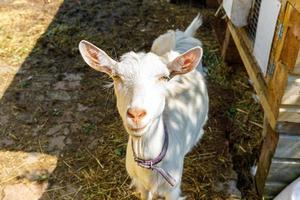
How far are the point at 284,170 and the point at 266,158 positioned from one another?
0.51ft

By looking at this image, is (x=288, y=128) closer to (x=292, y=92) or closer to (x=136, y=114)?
(x=292, y=92)

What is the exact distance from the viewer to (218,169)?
3.45m

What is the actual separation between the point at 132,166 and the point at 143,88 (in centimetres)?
78

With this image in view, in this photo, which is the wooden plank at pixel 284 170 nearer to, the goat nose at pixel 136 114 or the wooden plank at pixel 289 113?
the wooden plank at pixel 289 113

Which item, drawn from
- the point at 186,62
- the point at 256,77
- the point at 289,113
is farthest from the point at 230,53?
the point at 186,62

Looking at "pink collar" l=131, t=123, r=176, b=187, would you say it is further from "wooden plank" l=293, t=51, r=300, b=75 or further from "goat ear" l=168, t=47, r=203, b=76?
"wooden plank" l=293, t=51, r=300, b=75

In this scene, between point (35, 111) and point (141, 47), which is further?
point (141, 47)

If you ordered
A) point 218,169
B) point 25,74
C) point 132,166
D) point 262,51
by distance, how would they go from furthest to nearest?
point 25,74
point 218,169
point 262,51
point 132,166

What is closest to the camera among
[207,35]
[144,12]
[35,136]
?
[35,136]

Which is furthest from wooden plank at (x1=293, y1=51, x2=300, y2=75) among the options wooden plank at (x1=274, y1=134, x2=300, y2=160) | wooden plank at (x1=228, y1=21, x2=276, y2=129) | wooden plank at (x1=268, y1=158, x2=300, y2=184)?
wooden plank at (x1=268, y1=158, x2=300, y2=184)

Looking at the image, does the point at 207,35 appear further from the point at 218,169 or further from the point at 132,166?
the point at 132,166

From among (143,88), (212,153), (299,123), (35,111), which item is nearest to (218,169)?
(212,153)

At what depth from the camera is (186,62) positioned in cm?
228

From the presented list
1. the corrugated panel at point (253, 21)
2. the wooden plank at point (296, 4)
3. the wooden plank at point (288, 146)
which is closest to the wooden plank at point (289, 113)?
the wooden plank at point (288, 146)
